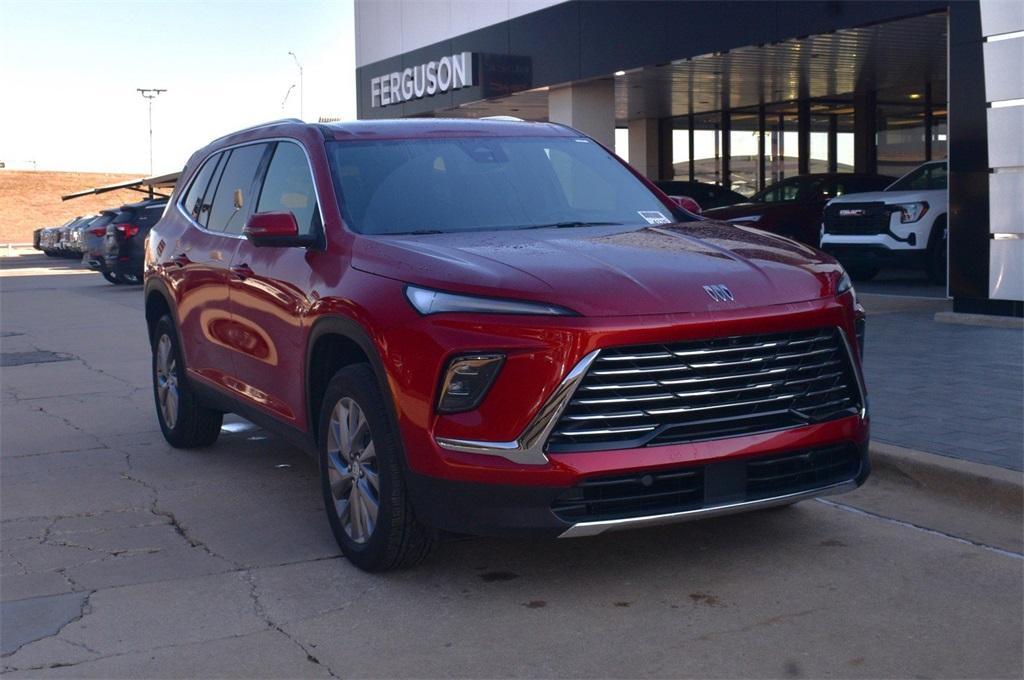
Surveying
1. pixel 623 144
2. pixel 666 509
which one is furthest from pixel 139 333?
pixel 623 144

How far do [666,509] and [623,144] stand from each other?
3121 cm

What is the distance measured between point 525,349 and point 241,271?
2520 millimetres

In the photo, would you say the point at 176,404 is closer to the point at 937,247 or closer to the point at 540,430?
the point at 540,430

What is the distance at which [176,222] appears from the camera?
26.3ft

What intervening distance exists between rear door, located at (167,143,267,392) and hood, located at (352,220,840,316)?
1767 mm

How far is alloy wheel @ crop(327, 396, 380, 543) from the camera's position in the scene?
5062 mm

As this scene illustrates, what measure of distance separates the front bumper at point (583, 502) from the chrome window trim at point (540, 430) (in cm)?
11

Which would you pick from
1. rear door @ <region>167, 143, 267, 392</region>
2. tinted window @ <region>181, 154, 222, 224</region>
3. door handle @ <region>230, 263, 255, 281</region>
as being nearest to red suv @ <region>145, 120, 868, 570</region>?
door handle @ <region>230, 263, 255, 281</region>

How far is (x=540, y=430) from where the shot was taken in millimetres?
4445

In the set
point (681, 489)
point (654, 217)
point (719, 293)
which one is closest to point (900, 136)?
point (654, 217)

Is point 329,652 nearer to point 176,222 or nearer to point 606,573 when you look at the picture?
point 606,573

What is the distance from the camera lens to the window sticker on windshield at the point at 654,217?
601 centimetres

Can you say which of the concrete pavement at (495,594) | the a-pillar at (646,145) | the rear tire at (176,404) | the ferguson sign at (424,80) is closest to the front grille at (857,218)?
the ferguson sign at (424,80)

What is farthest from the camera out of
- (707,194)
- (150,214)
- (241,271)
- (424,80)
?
(424,80)
